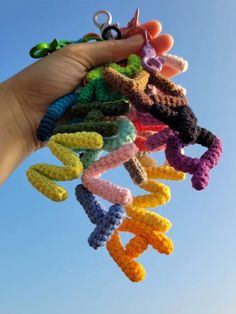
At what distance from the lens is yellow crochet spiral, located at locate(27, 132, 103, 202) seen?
1317mm

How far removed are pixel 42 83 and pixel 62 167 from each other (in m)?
0.47

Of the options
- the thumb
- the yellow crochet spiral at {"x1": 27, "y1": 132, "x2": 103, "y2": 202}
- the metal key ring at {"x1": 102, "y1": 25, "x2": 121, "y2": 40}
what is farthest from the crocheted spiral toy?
the metal key ring at {"x1": 102, "y1": 25, "x2": 121, "y2": 40}

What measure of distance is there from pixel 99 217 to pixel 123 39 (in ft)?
2.27

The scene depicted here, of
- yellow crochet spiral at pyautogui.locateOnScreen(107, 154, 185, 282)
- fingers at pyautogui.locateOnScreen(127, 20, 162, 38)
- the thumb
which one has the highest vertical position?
fingers at pyautogui.locateOnScreen(127, 20, 162, 38)

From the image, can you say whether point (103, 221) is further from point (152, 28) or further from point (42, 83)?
point (152, 28)

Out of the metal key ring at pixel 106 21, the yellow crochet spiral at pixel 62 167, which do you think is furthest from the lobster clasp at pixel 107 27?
the yellow crochet spiral at pixel 62 167

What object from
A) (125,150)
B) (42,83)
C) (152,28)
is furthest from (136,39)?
(125,150)

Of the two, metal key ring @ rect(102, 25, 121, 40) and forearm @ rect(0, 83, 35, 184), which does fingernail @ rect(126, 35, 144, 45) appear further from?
forearm @ rect(0, 83, 35, 184)

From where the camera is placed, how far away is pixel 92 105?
148 cm

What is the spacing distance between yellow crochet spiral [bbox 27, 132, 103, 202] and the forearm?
396 mm

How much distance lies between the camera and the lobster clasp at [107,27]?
68.0 inches

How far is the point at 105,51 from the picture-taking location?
5.43 ft

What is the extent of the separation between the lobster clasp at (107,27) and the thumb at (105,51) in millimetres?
90

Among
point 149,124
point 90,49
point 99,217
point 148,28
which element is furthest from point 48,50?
point 99,217
